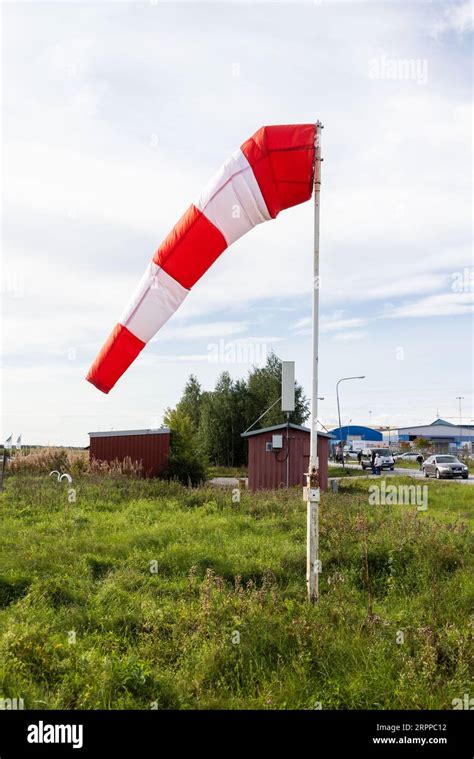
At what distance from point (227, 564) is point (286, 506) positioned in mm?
5041

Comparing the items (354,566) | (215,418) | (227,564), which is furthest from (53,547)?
(215,418)

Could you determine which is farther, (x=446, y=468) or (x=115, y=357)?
(x=446, y=468)

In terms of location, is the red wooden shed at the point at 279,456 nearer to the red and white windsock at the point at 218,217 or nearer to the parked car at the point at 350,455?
the red and white windsock at the point at 218,217

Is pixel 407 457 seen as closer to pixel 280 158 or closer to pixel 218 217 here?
pixel 280 158

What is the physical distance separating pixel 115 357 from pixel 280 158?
8.39 feet

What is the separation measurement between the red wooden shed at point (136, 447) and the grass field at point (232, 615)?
10747 mm

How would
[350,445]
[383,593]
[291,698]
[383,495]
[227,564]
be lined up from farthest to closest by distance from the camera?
[350,445] → [383,495] → [227,564] → [383,593] → [291,698]

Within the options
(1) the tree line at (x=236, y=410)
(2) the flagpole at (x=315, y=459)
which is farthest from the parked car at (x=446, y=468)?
(2) the flagpole at (x=315, y=459)

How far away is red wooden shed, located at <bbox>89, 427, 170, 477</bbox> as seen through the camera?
2144 cm

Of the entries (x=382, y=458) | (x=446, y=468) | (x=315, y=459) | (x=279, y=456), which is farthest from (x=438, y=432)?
(x=315, y=459)

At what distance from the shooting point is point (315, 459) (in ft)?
18.8

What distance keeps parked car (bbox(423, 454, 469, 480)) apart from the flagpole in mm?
28327

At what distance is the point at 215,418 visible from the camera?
4441 cm
